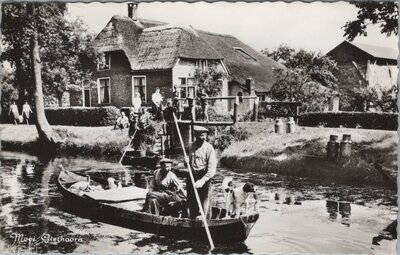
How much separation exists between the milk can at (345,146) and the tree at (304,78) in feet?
1.28

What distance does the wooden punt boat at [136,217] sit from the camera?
12.9 feet

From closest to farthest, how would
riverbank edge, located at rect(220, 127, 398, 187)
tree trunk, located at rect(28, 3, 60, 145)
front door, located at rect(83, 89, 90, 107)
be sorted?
riverbank edge, located at rect(220, 127, 398, 187) < tree trunk, located at rect(28, 3, 60, 145) < front door, located at rect(83, 89, 90, 107)

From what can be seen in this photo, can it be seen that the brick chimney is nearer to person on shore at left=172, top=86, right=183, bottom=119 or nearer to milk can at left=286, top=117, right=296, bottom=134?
person on shore at left=172, top=86, right=183, bottom=119

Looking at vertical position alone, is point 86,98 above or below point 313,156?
above

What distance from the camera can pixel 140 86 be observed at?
4.91m

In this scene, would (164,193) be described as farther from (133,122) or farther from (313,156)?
(313,156)

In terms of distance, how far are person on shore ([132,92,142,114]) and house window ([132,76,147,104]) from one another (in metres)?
0.03

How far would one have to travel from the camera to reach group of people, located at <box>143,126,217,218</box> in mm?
3994

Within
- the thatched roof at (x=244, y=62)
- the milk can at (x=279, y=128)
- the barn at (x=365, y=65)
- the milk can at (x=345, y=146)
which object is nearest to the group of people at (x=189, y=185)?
the thatched roof at (x=244, y=62)

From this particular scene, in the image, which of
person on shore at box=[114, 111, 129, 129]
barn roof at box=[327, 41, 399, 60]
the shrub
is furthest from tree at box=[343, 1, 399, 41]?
person on shore at box=[114, 111, 129, 129]

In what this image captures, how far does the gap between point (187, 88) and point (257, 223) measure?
5.17 ft

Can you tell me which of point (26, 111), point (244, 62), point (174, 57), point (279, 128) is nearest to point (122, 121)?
point (174, 57)

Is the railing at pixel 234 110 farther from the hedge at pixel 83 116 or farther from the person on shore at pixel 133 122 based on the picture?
the hedge at pixel 83 116

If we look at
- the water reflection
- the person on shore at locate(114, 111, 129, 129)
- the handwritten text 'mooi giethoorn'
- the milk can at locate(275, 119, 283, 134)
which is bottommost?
the handwritten text 'mooi giethoorn'
